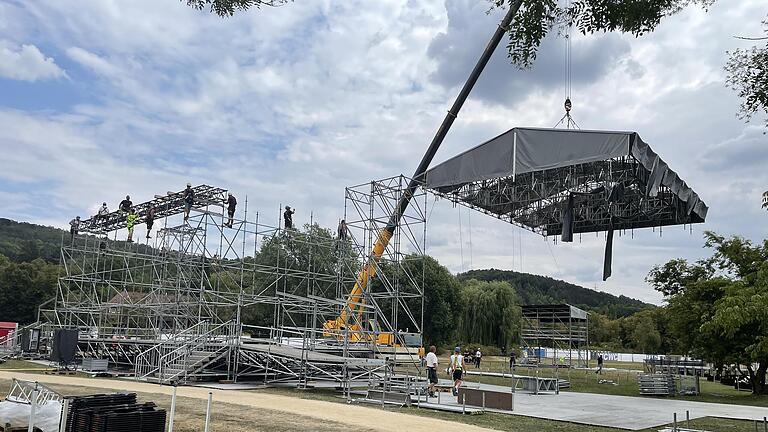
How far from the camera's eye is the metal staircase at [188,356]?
21.1 metres

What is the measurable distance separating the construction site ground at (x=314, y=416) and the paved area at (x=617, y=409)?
1.83ft

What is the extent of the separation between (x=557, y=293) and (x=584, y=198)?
9104 centimetres

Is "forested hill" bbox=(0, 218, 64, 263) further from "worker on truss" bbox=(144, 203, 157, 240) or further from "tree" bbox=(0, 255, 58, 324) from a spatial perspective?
"worker on truss" bbox=(144, 203, 157, 240)

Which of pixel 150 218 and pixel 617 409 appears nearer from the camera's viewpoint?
pixel 617 409

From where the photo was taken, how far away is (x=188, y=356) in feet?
69.7

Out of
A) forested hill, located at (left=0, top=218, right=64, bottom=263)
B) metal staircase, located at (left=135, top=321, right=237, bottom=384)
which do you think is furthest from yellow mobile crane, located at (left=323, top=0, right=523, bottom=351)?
forested hill, located at (left=0, top=218, right=64, bottom=263)

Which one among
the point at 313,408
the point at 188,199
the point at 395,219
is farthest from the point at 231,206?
the point at 313,408

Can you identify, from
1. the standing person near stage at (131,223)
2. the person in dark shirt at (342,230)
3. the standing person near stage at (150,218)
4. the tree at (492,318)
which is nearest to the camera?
the person in dark shirt at (342,230)

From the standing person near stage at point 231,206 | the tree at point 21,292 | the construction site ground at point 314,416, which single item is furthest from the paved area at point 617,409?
the tree at point 21,292

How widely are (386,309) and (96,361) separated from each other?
100.0 feet

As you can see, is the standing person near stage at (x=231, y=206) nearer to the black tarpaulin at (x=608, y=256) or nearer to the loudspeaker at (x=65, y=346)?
the loudspeaker at (x=65, y=346)

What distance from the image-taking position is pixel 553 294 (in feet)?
367

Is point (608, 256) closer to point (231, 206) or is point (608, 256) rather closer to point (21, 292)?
point (231, 206)

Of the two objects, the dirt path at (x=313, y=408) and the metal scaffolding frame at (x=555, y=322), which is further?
the metal scaffolding frame at (x=555, y=322)
